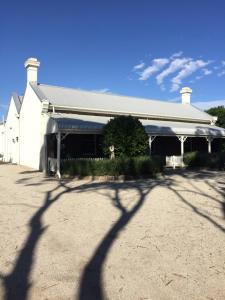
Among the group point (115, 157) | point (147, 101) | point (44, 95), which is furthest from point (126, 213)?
point (147, 101)

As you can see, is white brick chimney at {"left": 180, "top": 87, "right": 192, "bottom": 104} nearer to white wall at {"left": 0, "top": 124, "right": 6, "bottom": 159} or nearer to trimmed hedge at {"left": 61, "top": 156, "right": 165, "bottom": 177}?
white wall at {"left": 0, "top": 124, "right": 6, "bottom": 159}

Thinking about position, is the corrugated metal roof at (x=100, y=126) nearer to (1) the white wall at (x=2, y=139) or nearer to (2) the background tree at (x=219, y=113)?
(2) the background tree at (x=219, y=113)

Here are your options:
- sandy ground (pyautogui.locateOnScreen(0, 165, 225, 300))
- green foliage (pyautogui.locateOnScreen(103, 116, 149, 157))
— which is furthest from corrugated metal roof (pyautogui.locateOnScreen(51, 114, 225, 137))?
sandy ground (pyautogui.locateOnScreen(0, 165, 225, 300))

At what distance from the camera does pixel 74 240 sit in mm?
6316

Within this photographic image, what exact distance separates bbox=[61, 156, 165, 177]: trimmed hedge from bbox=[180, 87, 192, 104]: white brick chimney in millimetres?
19015

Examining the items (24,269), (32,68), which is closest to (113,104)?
(32,68)

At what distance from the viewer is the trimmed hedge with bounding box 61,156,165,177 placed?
15742 mm

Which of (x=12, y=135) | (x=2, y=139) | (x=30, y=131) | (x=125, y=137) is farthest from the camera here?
(x=2, y=139)

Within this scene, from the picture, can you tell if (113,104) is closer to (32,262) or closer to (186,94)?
(186,94)

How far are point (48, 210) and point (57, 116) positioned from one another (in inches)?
471

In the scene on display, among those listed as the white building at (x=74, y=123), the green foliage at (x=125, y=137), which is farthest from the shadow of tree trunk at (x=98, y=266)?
the white building at (x=74, y=123)

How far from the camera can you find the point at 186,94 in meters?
34.2

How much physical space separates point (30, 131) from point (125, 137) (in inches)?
350

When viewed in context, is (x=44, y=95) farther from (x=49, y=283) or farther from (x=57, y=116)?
(x=49, y=283)
